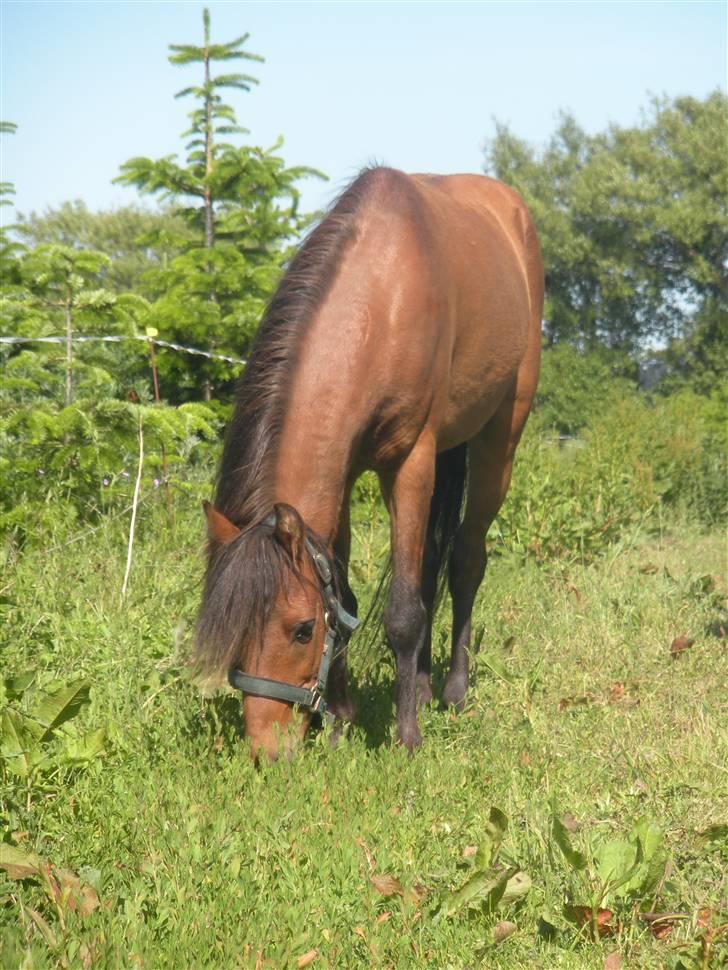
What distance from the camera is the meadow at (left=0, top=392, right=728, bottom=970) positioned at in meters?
2.76

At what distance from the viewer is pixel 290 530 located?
3.60 m

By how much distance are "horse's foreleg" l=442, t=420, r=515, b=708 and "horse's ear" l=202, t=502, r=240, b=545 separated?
1.95 meters

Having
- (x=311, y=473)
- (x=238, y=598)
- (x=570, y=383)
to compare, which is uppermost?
(x=570, y=383)

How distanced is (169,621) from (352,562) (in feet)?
6.39

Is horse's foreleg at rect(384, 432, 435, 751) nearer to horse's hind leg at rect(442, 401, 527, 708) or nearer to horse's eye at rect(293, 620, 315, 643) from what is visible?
horse's eye at rect(293, 620, 315, 643)

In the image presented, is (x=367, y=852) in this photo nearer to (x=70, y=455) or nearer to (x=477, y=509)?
(x=477, y=509)

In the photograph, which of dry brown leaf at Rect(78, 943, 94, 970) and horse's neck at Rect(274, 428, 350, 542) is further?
horse's neck at Rect(274, 428, 350, 542)

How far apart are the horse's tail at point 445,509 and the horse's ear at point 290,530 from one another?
1957mm

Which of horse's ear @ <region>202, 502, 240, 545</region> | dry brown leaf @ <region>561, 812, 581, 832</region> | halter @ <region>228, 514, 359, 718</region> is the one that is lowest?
dry brown leaf @ <region>561, 812, 581, 832</region>

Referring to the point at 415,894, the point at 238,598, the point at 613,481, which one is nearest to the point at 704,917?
the point at 415,894

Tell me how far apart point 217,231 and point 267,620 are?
6.44 meters

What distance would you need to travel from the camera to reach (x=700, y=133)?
118ft

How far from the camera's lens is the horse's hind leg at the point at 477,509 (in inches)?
219

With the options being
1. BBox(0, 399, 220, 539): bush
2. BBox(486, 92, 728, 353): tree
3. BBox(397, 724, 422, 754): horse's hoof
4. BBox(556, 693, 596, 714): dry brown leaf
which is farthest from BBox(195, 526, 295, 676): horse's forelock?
BBox(486, 92, 728, 353): tree
